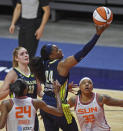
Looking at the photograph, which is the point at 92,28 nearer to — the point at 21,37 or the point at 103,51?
the point at 103,51

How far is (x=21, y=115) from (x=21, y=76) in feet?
3.92

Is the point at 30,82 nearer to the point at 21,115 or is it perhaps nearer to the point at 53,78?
the point at 53,78

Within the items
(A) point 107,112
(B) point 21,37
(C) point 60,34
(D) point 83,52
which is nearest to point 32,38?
(B) point 21,37

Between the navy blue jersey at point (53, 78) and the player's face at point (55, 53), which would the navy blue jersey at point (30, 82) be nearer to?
the navy blue jersey at point (53, 78)

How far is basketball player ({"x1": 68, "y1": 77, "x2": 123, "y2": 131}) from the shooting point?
5.84 meters

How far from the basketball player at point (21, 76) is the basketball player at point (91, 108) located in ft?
2.13

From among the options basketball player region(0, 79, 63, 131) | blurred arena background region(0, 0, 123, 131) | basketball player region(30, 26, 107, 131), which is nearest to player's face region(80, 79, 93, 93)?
basketball player region(30, 26, 107, 131)

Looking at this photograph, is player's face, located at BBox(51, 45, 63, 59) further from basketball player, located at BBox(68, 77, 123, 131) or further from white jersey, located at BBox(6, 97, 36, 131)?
white jersey, located at BBox(6, 97, 36, 131)

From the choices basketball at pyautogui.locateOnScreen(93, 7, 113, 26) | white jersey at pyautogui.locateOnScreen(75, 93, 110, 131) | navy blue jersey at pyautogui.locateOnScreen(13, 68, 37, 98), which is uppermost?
basketball at pyautogui.locateOnScreen(93, 7, 113, 26)

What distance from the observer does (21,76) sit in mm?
6309

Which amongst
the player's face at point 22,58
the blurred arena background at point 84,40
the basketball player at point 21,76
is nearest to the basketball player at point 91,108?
the basketball player at point 21,76

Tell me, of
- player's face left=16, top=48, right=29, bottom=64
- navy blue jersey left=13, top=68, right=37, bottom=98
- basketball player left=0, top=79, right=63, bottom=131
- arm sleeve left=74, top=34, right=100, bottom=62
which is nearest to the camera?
basketball player left=0, top=79, right=63, bottom=131

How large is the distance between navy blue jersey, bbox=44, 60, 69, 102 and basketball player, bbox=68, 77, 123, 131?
28 centimetres

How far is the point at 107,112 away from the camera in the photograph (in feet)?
27.6
